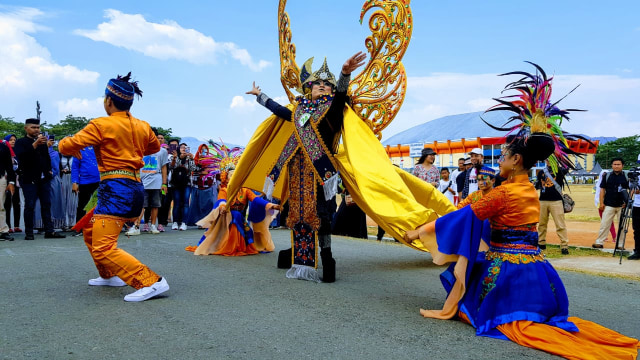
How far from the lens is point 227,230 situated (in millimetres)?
7219

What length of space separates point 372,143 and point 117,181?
2478 millimetres

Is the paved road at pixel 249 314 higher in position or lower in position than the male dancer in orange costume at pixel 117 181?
lower

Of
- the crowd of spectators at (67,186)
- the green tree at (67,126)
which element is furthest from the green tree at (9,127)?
the crowd of spectators at (67,186)

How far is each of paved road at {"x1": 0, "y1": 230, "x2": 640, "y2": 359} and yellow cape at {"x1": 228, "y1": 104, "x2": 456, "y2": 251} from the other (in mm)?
810

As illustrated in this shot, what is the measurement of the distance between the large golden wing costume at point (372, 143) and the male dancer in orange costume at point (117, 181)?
1.58m

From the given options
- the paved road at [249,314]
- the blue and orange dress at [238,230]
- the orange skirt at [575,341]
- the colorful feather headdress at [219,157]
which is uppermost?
the colorful feather headdress at [219,157]

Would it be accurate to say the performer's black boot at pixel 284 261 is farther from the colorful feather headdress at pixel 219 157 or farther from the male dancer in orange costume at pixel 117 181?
the colorful feather headdress at pixel 219 157

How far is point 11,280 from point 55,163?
5.20 m

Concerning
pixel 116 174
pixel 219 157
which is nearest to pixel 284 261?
pixel 116 174

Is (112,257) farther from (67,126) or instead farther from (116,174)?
(67,126)

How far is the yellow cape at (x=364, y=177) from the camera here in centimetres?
419

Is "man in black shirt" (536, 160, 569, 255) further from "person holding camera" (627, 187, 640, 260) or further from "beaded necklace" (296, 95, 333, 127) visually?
"beaded necklace" (296, 95, 333, 127)

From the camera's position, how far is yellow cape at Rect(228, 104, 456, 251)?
4.19 metres

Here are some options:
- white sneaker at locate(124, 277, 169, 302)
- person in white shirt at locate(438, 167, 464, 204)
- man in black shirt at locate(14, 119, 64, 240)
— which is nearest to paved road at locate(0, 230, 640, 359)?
white sneaker at locate(124, 277, 169, 302)
